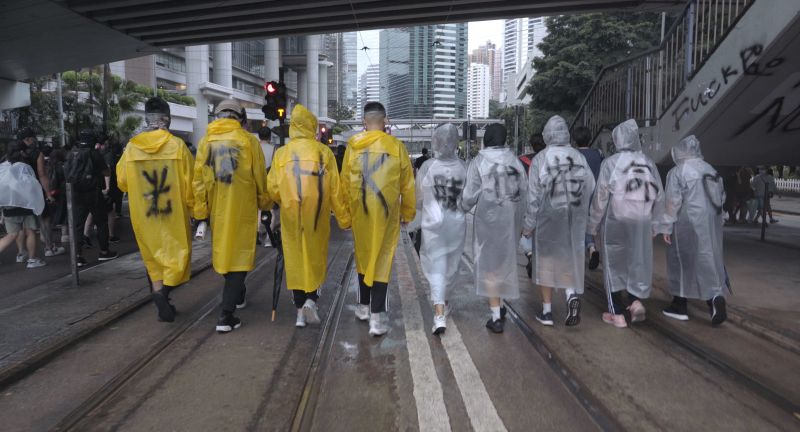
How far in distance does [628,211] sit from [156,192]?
433 centimetres

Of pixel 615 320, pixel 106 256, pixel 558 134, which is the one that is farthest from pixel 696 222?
pixel 106 256

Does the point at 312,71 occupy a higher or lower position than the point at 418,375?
higher

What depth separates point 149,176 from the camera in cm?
473

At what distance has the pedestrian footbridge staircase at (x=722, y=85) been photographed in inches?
251

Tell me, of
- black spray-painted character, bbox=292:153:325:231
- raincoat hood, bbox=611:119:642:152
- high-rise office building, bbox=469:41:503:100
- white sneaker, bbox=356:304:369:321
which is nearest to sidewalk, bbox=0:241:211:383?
black spray-painted character, bbox=292:153:325:231

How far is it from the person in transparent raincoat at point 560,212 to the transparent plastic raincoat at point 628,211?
0.23 meters

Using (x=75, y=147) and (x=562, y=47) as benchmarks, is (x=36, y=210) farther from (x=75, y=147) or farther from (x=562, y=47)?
(x=562, y=47)

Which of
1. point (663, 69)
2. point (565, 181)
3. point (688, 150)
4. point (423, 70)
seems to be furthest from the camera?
point (423, 70)

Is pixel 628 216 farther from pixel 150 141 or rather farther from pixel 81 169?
pixel 81 169

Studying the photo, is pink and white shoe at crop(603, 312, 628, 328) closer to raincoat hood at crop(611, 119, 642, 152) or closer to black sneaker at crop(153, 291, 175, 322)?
raincoat hood at crop(611, 119, 642, 152)

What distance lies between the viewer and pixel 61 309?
5.36 meters

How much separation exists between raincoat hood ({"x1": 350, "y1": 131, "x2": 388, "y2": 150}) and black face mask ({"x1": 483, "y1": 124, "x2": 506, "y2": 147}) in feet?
3.21

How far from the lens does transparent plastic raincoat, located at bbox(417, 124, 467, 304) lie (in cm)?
468

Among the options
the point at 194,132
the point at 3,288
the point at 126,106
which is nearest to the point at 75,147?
the point at 3,288
